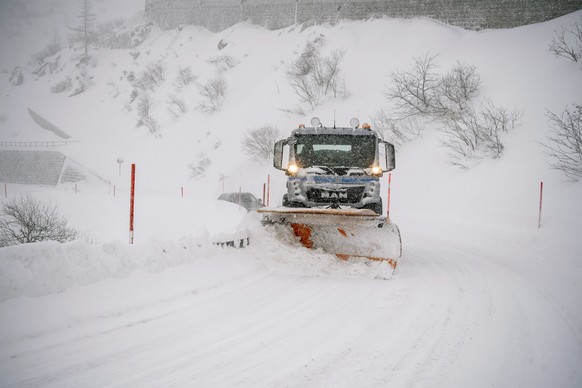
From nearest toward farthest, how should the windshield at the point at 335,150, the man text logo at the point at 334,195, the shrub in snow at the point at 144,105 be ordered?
1. the man text logo at the point at 334,195
2. the windshield at the point at 335,150
3. the shrub in snow at the point at 144,105

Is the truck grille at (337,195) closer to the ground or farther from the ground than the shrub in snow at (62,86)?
closer to the ground

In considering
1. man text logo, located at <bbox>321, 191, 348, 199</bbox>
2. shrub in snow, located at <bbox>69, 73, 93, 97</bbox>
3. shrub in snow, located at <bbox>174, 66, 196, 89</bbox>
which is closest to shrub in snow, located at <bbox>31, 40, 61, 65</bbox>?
shrub in snow, located at <bbox>69, 73, 93, 97</bbox>

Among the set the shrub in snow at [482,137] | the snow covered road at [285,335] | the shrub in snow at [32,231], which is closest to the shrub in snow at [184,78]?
the shrub in snow at [32,231]

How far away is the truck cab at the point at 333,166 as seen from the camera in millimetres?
7672

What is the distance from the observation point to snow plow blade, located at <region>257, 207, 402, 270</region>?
20.5 feet

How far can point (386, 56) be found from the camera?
33.4 meters

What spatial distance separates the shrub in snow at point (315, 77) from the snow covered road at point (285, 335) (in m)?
27.8

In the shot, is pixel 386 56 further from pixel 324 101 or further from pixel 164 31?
pixel 164 31

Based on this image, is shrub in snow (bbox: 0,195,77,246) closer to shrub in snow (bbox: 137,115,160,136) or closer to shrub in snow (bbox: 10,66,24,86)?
shrub in snow (bbox: 137,115,160,136)

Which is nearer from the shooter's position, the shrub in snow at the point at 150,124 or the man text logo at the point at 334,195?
the man text logo at the point at 334,195

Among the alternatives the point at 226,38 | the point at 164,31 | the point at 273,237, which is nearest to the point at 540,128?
the point at 273,237

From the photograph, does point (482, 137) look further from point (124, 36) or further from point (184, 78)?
point (124, 36)

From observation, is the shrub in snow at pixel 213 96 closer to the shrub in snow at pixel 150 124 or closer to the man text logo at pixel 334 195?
the shrub in snow at pixel 150 124

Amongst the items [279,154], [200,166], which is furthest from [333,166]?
[200,166]
